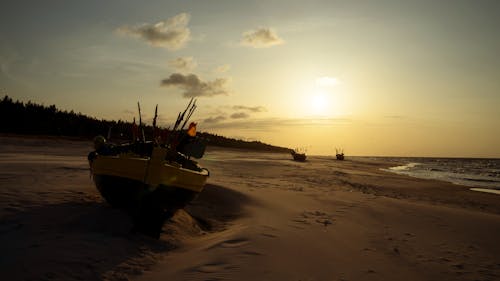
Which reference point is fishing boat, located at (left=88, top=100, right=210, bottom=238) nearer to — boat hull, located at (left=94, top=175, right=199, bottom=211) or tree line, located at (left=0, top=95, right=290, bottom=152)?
boat hull, located at (left=94, top=175, right=199, bottom=211)

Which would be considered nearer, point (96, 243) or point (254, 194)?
point (96, 243)

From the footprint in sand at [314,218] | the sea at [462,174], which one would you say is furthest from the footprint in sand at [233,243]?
the sea at [462,174]

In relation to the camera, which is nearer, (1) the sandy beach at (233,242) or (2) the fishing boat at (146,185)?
Answer: (1) the sandy beach at (233,242)

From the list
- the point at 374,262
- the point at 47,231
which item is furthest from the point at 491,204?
the point at 47,231

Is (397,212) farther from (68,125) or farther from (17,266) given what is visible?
(68,125)

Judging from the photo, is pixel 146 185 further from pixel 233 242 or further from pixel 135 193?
pixel 233 242

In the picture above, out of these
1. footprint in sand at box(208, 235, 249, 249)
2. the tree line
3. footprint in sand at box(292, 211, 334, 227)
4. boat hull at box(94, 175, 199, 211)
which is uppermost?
the tree line

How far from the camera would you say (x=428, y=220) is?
11.3m

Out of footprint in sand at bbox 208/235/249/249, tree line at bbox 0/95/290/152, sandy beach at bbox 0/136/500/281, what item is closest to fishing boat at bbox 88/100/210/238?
→ sandy beach at bbox 0/136/500/281

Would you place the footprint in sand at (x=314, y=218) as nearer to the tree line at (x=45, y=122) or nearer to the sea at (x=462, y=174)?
the sea at (x=462, y=174)

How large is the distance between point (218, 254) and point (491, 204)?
1762 centimetres

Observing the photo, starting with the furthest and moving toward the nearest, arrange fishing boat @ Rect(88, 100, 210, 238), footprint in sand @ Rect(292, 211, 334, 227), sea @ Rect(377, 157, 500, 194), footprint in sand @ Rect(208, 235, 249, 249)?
sea @ Rect(377, 157, 500, 194), footprint in sand @ Rect(292, 211, 334, 227), fishing boat @ Rect(88, 100, 210, 238), footprint in sand @ Rect(208, 235, 249, 249)

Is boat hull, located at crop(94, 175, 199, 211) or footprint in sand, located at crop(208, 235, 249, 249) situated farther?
boat hull, located at crop(94, 175, 199, 211)

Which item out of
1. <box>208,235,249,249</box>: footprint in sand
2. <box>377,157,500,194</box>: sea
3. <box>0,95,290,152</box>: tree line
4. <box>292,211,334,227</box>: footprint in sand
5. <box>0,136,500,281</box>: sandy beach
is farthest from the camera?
<box>0,95,290,152</box>: tree line
